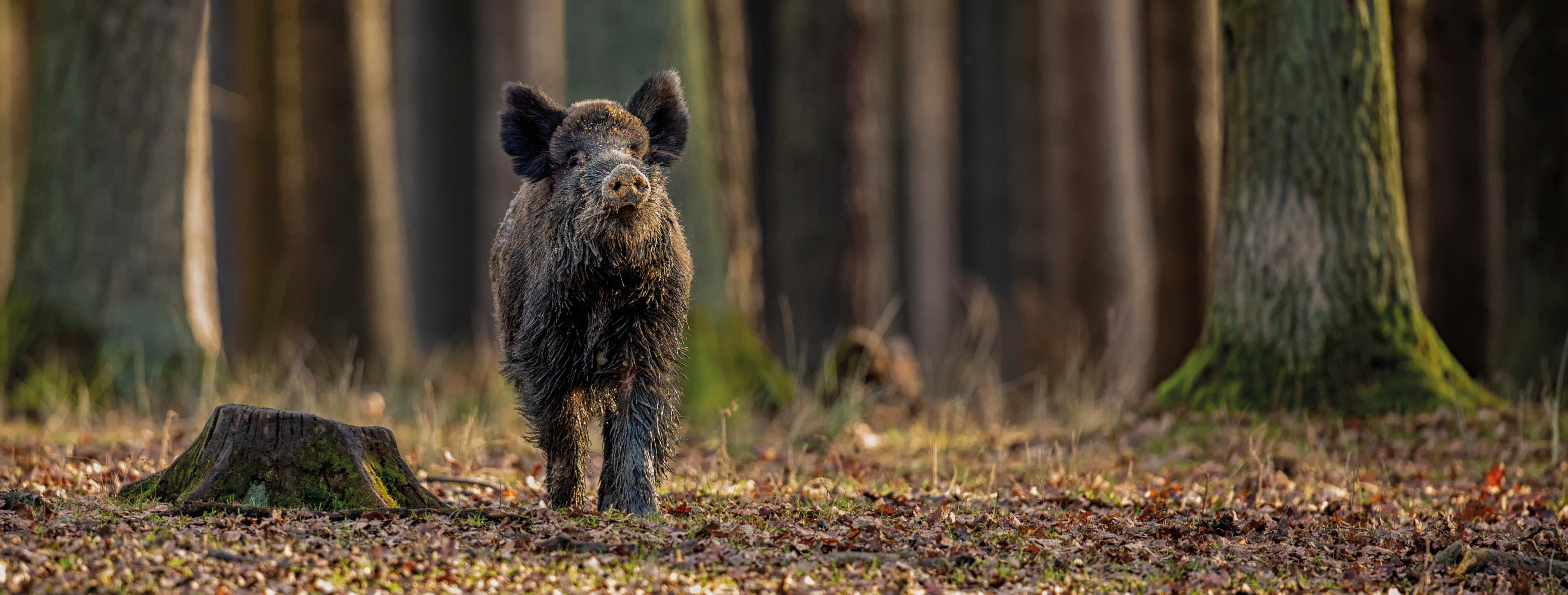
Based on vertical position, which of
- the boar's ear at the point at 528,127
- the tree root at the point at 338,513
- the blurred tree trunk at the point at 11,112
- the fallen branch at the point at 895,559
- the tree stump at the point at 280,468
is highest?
the blurred tree trunk at the point at 11,112

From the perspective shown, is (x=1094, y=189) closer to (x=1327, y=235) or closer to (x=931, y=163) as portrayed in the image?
(x=1327, y=235)

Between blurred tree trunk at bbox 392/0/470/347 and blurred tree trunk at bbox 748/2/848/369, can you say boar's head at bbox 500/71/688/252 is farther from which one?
blurred tree trunk at bbox 392/0/470/347

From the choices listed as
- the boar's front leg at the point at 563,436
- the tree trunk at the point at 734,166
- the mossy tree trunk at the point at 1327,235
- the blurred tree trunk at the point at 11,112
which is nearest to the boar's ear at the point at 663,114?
the boar's front leg at the point at 563,436

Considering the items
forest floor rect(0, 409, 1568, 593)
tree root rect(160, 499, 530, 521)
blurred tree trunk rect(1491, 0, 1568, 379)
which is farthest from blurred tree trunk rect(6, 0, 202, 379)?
blurred tree trunk rect(1491, 0, 1568, 379)

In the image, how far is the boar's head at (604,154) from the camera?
5953mm

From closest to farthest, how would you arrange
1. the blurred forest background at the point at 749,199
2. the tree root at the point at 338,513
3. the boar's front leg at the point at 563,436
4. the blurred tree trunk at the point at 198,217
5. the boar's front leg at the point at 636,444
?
the tree root at the point at 338,513 → the boar's front leg at the point at 636,444 → the boar's front leg at the point at 563,436 → the blurred forest background at the point at 749,199 → the blurred tree trunk at the point at 198,217

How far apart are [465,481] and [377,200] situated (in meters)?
8.75

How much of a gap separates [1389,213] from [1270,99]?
113cm

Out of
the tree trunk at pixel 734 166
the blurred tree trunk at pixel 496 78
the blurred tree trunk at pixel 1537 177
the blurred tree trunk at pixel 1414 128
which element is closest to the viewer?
the blurred tree trunk at pixel 1537 177

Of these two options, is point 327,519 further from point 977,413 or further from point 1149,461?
point 977,413

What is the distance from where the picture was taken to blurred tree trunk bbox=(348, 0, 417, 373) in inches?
595

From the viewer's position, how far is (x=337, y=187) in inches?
587

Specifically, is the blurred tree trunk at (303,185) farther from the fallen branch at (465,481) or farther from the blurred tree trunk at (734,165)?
the fallen branch at (465,481)

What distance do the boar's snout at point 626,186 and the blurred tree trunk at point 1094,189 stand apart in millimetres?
10816
